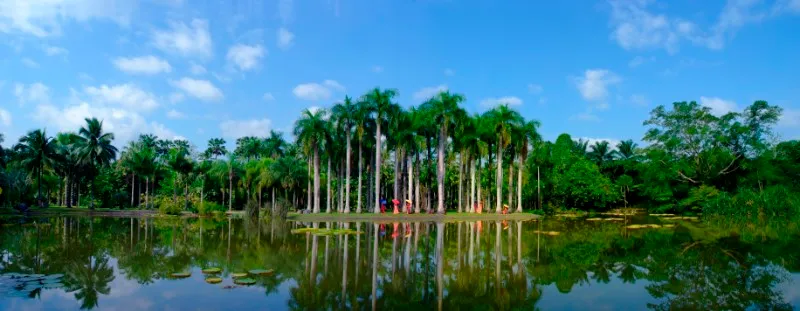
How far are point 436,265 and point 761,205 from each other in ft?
130

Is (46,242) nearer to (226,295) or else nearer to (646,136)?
(226,295)

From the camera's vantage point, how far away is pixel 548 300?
9344mm

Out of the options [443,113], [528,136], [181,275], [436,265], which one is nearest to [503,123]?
[528,136]

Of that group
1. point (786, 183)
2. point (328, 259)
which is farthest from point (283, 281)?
point (786, 183)

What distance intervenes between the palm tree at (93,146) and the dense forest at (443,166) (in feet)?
0.44

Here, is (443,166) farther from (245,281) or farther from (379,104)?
(245,281)

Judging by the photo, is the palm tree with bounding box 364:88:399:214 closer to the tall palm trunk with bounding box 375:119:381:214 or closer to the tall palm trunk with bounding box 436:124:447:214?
the tall palm trunk with bounding box 375:119:381:214

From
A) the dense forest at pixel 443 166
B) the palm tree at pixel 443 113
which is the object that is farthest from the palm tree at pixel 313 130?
the palm tree at pixel 443 113

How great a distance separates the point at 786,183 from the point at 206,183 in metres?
65.3

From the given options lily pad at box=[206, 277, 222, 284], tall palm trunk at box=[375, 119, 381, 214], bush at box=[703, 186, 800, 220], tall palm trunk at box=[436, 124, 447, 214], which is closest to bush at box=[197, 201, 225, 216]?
tall palm trunk at box=[375, 119, 381, 214]

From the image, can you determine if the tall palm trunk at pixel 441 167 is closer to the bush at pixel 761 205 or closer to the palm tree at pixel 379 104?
the palm tree at pixel 379 104

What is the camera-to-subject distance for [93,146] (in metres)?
53.1

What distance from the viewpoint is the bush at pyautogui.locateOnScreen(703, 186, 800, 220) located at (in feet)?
130

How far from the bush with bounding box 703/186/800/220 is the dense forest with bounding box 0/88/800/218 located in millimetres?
90
